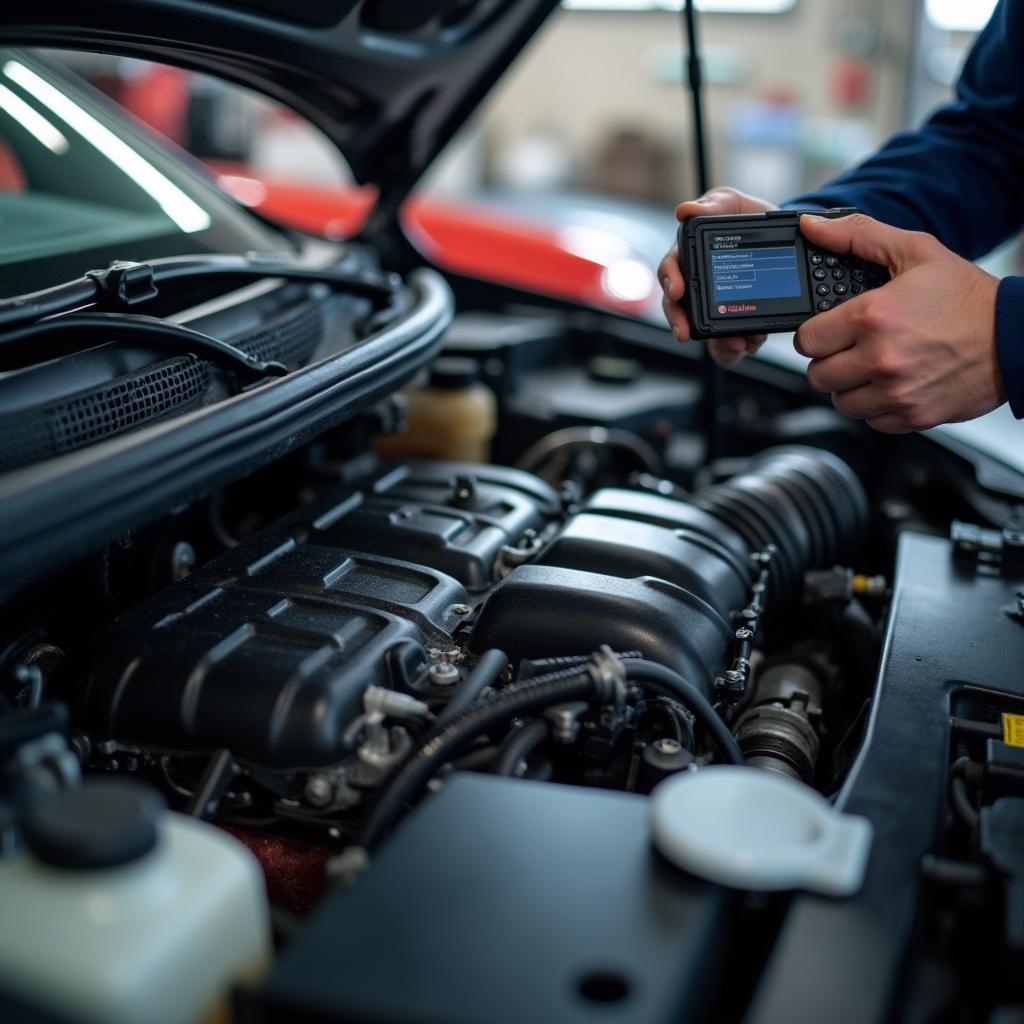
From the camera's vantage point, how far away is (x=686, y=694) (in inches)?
37.9

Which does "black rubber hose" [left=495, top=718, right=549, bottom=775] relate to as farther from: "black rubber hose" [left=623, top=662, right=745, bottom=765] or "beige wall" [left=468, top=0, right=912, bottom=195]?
"beige wall" [left=468, top=0, right=912, bottom=195]

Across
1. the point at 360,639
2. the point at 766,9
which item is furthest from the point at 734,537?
the point at 766,9

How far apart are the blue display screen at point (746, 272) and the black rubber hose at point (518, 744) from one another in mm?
538

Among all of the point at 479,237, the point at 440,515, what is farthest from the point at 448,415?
the point at 479,237

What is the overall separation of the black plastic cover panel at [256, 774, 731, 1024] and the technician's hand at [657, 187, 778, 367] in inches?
25.0

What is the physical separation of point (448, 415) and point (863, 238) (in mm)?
705

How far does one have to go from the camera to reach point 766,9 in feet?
23.9

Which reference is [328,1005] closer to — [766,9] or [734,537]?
[734,537]

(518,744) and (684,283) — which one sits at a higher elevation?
(684,283)

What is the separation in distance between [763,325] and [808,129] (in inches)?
259

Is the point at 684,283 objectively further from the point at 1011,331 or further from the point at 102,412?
the point at 102,412

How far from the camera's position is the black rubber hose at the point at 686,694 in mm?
942

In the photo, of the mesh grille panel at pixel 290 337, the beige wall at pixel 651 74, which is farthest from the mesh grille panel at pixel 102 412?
the beige wall at pixel 651 74

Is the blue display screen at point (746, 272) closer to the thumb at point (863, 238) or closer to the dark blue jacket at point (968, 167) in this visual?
the thumb at point (863, 238)
